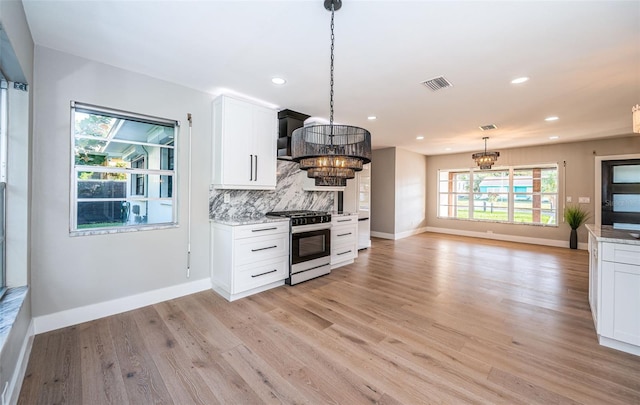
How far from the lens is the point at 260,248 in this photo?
341 centimetres

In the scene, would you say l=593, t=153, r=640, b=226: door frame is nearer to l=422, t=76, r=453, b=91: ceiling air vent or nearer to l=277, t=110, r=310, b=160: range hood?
l=422, t=76, r=453, b=91: ceiling air vent

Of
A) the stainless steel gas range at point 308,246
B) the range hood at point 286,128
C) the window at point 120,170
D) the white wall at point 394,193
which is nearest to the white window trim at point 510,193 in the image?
the white wall at point 394,193

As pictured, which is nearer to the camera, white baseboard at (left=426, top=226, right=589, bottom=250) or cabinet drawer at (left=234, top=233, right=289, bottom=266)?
cabinet drawer at (left=234, top=233, right=289, bottom=266)

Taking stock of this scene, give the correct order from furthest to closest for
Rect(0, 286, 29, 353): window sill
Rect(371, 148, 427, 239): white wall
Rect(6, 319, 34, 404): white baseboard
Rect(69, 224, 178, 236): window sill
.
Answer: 1. Rect(371, 148, 427, 239): white wall
2. Rect(69, 224, 178, 236): window sill
3. Rect(6, 319, 34, 404): white baseboard
4. Rect(0, 286, 29, 353): window sill

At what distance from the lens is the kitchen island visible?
2.16 metres

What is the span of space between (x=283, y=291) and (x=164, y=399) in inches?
75.3

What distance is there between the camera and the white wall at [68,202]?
242 centimetres

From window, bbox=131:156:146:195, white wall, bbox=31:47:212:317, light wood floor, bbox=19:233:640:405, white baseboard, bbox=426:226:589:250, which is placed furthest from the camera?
white baseboard, bbox=426:226:589:250

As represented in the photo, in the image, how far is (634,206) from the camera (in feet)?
18.8

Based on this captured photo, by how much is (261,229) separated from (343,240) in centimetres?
184

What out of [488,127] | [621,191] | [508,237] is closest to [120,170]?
[488,127]

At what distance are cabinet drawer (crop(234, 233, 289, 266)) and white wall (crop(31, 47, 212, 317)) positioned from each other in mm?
679

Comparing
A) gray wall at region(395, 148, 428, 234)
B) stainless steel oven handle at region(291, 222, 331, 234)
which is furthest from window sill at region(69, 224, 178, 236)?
gray wall at region(395, 148, 428, 234)

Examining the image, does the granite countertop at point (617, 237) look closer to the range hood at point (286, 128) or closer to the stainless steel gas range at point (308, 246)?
the stainless steel gas range at point (308, 246)
